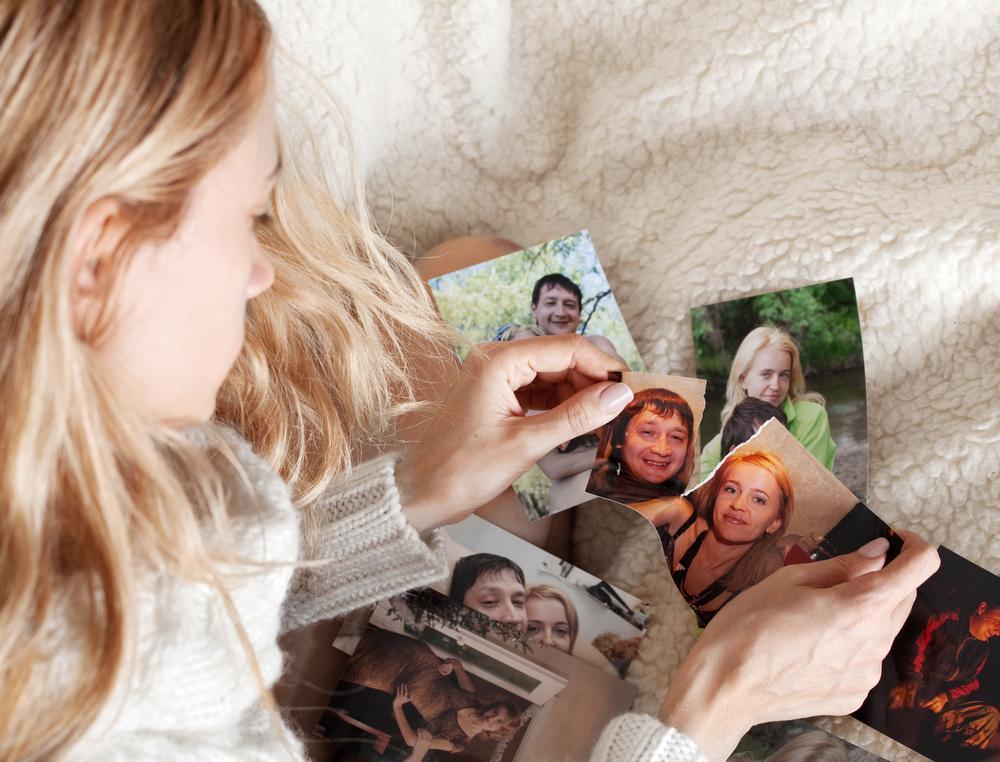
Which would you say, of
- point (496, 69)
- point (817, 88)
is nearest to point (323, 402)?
point (496, 69)

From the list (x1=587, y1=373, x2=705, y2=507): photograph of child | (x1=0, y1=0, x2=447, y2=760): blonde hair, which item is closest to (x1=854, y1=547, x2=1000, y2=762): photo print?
(x1=587, y1=373, x2=705, y2=507): photograph of child

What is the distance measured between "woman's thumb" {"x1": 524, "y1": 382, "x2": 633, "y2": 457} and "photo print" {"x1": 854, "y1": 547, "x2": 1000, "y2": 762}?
0.32m

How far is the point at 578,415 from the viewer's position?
834 mm

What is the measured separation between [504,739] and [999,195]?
73cm

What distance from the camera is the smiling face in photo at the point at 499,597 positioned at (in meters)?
0.94

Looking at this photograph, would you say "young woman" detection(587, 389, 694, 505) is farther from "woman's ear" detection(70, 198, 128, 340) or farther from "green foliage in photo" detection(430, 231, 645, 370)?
"woman's ear" detection(70, 198, 128, 340)

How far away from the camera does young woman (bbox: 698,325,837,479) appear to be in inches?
34.8

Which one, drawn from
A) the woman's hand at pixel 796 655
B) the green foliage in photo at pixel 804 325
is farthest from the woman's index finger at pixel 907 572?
the green foliage in photo at pixel 804 325

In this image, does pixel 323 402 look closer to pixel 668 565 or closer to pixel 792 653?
pixel 668 565

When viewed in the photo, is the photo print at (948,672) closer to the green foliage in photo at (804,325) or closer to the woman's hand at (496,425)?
the green foliage in photo at (804,325)

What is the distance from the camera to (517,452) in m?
0.85

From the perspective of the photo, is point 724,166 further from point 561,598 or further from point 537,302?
point 561,598

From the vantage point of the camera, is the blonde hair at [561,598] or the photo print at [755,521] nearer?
the photo print at [755,521]

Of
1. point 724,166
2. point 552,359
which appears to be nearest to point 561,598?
point 552,359
